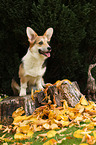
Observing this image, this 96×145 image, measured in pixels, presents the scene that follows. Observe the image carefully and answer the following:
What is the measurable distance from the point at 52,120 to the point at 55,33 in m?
2.49

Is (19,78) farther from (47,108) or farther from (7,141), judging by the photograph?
(7,141)

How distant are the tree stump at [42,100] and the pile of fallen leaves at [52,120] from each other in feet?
0.33

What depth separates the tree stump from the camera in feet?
9.76

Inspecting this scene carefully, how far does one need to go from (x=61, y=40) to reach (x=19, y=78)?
4.85ft

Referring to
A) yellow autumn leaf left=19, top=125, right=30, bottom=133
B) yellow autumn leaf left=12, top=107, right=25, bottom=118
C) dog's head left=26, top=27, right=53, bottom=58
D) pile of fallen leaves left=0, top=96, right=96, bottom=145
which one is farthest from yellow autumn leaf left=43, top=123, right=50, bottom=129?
dog's head left=26, top=27, right=53, bottom=58

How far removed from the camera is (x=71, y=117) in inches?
104

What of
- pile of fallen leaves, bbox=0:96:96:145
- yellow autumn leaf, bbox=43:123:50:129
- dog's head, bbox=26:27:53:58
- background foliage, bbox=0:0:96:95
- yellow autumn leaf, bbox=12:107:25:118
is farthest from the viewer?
background foliage, bbox=0:0:96:95

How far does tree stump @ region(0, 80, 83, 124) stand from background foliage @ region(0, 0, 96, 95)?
993 millimetres

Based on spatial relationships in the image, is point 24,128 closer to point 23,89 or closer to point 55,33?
point 23,89

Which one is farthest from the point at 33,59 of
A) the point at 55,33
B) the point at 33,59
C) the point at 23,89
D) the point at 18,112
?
the point at 55,33

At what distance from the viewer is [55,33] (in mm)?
4340

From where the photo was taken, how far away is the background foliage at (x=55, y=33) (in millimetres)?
4102

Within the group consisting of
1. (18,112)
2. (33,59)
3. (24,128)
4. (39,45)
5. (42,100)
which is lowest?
(24,128)

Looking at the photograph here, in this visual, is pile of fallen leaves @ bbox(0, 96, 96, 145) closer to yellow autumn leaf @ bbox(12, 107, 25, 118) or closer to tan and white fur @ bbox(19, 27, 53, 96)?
yellow autumn leaf @ bbox(12, 107, 25, 118)
